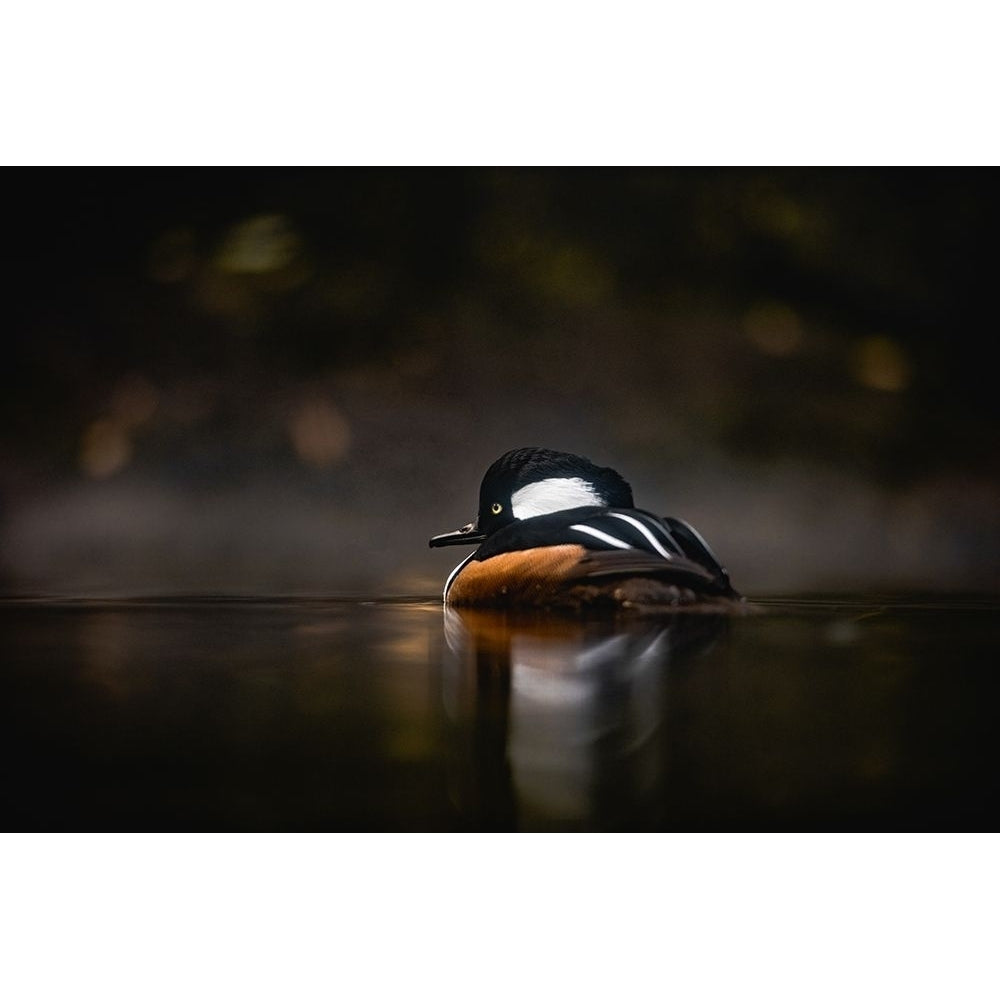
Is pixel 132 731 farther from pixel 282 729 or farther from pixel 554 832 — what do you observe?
pixel 554 832

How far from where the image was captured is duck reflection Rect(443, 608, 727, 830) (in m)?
1.44

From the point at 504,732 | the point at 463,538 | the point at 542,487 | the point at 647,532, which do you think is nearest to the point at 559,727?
the point at 504,732

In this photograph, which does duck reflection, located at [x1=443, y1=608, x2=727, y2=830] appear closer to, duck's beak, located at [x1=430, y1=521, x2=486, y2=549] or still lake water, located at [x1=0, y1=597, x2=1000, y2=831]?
still lake water, located at [x1=0, y1=597, x2=1000, y2=831]

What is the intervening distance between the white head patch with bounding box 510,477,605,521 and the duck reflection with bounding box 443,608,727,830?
1.62 metres

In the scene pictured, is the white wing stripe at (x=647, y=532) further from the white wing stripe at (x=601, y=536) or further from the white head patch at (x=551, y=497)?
the white head patch at (x=551, y=497)

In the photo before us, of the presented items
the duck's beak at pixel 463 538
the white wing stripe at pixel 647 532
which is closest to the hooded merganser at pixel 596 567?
the white wing stripe at pixel 647 532

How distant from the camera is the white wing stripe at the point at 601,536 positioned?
361 centimetres

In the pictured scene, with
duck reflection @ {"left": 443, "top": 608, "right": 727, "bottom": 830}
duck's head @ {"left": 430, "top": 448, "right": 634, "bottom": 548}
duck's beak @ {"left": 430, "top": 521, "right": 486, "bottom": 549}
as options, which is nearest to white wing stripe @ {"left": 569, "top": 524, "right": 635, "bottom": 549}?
duck reflection @ {"left": 443, "top": 608, "right": 727, "bottom": 830}

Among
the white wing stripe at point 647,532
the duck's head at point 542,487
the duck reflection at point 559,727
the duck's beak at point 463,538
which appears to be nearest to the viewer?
the duck reflection at point 559,727

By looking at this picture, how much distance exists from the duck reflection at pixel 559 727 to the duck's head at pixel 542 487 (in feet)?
5.26

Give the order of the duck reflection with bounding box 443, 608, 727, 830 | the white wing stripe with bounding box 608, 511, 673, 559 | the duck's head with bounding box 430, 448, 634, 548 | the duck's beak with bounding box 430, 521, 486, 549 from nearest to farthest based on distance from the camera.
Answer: the duck reflection with bounding box 443, 608, 727, 830 < the white wing stripe with bounding box 608, 511, 673, 559 < the duck's head with bounding box 430, 448, 634, 548 < the duck's beak with bounding box 430, 521, 486, 549

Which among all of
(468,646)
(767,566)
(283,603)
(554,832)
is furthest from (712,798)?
(767,566)

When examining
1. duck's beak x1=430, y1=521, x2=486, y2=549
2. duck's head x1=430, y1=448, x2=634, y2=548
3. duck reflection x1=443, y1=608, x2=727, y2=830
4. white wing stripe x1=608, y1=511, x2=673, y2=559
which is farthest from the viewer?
duck's beak x1=430, y1=521, x2=486, y2=549

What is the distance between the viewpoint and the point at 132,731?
187cm
